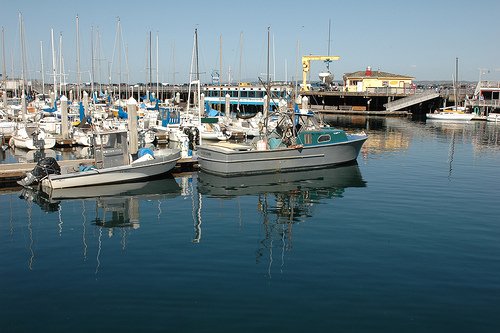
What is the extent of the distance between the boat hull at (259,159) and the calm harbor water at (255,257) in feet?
3.13

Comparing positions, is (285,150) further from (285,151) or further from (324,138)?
(324,138)

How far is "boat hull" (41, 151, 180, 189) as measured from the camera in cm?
1961

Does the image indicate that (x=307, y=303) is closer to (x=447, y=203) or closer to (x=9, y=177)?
(x=447, y=203)

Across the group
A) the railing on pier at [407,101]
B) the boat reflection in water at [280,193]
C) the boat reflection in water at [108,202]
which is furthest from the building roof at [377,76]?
the boat reflection in water at [108,202]

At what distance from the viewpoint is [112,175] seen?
20.3 metres

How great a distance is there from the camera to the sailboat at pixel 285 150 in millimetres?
23109

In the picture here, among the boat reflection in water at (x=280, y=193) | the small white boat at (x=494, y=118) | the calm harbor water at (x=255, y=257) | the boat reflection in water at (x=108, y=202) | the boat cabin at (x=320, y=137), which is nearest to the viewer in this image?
the calm harbor water at (x=255, y=257)

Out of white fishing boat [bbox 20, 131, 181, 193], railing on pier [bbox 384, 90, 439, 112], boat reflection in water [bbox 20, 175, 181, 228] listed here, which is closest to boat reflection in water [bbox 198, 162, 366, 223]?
boat reflection in water [bbox 20, 175, 181, 228]

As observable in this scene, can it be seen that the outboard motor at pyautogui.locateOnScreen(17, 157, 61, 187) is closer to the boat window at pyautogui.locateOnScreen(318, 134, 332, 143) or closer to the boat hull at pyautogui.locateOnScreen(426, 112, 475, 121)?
the boat window at pyautogui.locateOnScreen(318, 134, 332, 143)

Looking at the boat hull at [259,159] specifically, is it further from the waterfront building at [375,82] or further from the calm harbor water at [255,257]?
the waterfront building at [375,82]

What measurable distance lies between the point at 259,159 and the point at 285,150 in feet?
4.54

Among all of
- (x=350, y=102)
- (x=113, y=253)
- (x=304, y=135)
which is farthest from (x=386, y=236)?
(x=350, y=102)

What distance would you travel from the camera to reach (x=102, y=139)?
20.4 meters

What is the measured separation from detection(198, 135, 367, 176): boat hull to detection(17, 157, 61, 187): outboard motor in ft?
22.0
